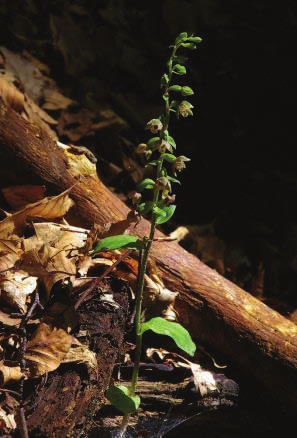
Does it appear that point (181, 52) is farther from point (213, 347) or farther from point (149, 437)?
point (149, 437)

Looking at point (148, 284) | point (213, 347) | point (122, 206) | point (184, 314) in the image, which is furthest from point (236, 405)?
point (122, 206)

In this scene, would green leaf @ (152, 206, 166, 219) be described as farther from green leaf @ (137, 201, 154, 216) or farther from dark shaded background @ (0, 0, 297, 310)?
dark shaded background @ (0, 0, 297, 310)

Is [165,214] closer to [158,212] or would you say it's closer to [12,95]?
[158,212]

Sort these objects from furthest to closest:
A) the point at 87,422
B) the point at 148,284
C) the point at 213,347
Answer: the point at 213,347
the point at 148,284
the point at 87,422

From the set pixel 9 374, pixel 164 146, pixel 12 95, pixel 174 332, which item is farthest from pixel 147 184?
pixel 12 95

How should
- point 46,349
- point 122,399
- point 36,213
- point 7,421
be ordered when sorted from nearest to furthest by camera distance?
point 7,421
point 46,349
point 122,399
point 36,213

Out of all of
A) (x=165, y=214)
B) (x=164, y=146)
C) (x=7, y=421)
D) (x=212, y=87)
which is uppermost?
(x=212, y=87)

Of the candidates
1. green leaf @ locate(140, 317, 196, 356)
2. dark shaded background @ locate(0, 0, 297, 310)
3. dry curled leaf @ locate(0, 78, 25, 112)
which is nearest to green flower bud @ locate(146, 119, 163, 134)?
green leaf @ locate(140, 317, 196, 356)
